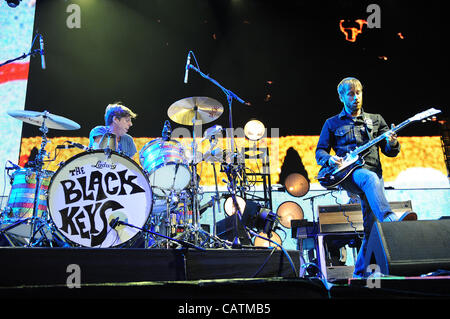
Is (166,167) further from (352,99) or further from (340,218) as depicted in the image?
(340,218)

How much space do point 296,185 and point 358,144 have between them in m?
3.71

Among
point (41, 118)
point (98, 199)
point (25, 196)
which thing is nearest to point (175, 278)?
point (98, 199)

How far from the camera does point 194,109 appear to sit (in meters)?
5.06

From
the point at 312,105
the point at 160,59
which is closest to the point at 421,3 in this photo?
the point at 312,105

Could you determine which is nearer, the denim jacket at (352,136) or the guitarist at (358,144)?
the guitarist at (358,144)

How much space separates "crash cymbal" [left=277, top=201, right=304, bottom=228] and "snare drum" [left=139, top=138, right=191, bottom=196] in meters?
2.89

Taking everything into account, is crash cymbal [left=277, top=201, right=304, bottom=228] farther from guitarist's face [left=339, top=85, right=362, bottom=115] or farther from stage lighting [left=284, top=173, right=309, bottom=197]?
guitarist's face [left=339, top=85, right=362, bottom=115]

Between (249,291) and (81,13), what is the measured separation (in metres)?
8.25

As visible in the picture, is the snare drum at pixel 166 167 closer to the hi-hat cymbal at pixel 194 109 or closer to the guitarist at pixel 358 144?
the hi-hat cymbal at pixel 194 109

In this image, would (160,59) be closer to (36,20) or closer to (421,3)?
(36,20)

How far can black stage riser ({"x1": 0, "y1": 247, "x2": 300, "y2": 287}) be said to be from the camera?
1.69 metres

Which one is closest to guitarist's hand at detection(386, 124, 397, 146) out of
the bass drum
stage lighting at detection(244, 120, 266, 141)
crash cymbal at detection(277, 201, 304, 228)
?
the bass drum

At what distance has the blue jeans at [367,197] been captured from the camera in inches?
103

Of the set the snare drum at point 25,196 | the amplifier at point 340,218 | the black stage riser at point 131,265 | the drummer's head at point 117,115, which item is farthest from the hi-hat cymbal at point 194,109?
the black stage riser at point 131,265
